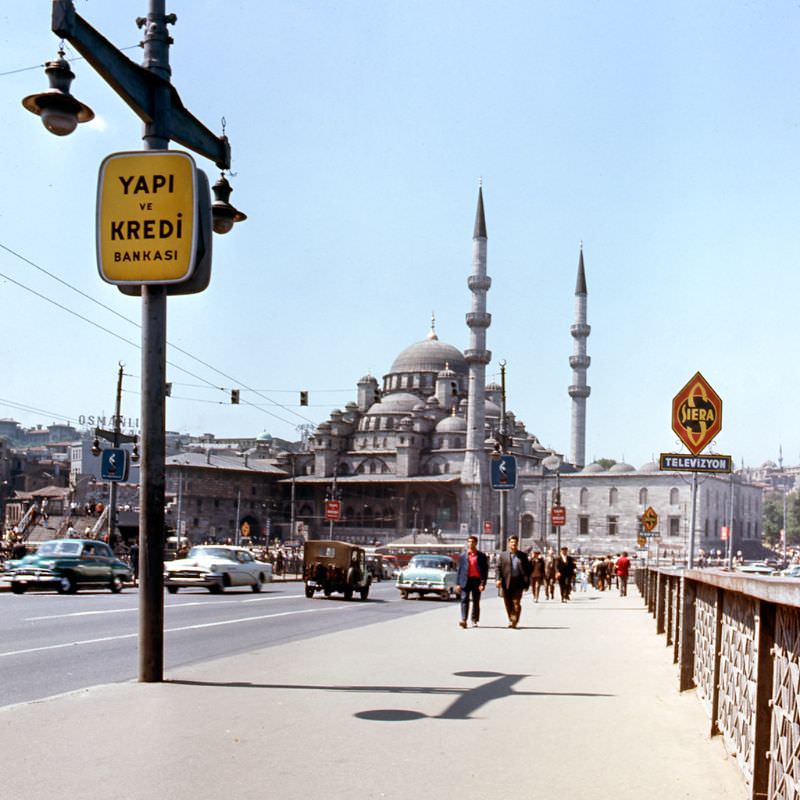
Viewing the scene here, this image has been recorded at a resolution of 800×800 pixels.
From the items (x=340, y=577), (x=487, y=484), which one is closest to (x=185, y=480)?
(x=487, y=484)

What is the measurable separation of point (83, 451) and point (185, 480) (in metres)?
20.8

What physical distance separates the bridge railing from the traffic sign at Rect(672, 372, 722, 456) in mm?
4960

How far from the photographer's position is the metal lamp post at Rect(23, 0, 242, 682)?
8.83 m

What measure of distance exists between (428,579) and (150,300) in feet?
69.1

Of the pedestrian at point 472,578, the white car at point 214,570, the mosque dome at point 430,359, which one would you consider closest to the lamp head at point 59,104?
the pedestrian at point 472,578

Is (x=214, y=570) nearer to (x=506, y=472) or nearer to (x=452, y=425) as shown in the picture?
(x=506, y=472)

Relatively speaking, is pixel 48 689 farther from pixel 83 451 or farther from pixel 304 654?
pixel 83 451

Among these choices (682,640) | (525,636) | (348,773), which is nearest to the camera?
(348,773)

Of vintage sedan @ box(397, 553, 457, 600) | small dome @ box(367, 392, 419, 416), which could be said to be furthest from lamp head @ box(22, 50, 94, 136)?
small dome @ box(367, 392, 419, 416)

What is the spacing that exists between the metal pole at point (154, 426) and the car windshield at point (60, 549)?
17309mm

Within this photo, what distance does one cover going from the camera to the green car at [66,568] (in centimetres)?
2470

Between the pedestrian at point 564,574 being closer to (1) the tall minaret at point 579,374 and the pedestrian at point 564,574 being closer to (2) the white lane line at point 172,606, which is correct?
(2) the white lane line at point 172,606

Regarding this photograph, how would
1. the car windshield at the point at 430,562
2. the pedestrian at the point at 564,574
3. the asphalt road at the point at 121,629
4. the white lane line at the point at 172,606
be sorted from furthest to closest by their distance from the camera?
1. the car windshield at the point at 430,562
2. the pedestrian at the point at 564,574
3. the white lane line at the point at 172,606
4. the asphalt road at the point at 121,629

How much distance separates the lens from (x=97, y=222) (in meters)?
9.02
